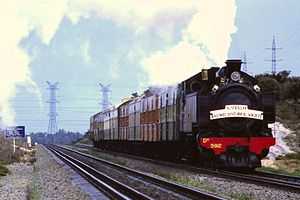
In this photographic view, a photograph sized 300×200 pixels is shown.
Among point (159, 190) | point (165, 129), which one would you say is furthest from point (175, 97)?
point (159, 190)

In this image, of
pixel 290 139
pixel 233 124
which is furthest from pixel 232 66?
pixel 290 139

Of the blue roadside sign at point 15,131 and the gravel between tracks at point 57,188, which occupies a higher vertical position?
the blue roadside sign at point 15,131

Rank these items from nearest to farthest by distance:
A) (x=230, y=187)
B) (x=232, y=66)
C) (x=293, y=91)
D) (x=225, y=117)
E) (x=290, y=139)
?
(x=230, y=187), (x=225, y=117), (x=232, y=66), (x=290, y=139), (x=293, y=91)

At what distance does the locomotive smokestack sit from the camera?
25359 millimetres

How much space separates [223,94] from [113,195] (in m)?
8.71

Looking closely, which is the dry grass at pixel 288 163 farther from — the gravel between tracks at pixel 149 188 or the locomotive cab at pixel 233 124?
the gravel between tracks at pixel 149 188

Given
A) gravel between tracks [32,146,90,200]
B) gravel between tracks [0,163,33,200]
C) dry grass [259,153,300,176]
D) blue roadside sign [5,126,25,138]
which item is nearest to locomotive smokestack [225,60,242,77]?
gravel between tracks [32,146,90,200]

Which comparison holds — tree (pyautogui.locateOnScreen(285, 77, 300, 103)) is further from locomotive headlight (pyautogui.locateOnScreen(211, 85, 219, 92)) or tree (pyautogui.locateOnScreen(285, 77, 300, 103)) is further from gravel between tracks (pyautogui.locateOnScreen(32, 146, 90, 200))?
gravel between tracks (pyautogui.locateOnScreen(32, 146, 90, 200))

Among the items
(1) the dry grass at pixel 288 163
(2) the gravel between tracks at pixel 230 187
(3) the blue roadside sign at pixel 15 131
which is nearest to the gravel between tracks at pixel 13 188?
(2) the gravel between tracks at pixel 230 187

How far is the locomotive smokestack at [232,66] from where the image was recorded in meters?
25.4

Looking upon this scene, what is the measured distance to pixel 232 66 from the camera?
25.5 m

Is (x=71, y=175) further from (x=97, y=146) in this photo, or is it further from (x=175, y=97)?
(x=97, y=146)

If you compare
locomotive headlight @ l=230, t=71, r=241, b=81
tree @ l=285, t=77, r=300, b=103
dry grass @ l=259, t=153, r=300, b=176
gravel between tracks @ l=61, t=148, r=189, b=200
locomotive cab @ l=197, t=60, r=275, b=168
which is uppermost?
tree @ l=285, t=77, r=300, b=103

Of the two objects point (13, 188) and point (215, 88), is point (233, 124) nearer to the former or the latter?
point (215, 88)
